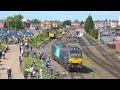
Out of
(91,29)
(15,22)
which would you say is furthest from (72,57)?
(91,29)

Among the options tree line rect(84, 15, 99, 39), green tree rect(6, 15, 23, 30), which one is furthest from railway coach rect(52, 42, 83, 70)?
tree line rect(84, 15, 99, 39)

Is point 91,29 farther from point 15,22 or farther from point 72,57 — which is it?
point 72,57

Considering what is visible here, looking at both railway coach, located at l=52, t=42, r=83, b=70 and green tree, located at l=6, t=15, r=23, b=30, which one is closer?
railway coach, located at l=52, t=42, r=83, b=70

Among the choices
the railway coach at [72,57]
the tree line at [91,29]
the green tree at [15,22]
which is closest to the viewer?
the railway coach at [72,57]

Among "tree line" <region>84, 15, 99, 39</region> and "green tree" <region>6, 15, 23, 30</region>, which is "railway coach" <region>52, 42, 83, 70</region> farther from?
"tree line" <region>84, 15, 99, 39</region>

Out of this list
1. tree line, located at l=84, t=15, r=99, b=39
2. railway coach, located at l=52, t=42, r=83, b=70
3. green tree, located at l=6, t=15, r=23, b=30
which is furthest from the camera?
tree line, located at l=84, t=15, r=99, b=39

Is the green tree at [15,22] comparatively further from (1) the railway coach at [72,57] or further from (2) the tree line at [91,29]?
(1) the railway coach at [72,57]

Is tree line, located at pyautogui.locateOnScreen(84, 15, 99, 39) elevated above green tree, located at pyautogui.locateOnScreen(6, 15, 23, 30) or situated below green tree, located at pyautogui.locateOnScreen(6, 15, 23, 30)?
below

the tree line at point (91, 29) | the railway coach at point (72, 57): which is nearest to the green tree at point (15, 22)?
the tree line at point (91, 29)

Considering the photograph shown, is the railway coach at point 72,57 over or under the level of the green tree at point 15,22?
under

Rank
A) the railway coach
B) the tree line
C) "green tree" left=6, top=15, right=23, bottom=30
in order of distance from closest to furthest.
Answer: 1. the railway coach
2. "green tree" left=6, top=15, right=23, bottom=30
3. the tree line

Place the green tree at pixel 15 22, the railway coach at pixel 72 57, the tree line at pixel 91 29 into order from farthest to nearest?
1. the tree line at pixel 91 29
2. the green tree at pixel 15 22
3. the railway coach at pixel 72 57
